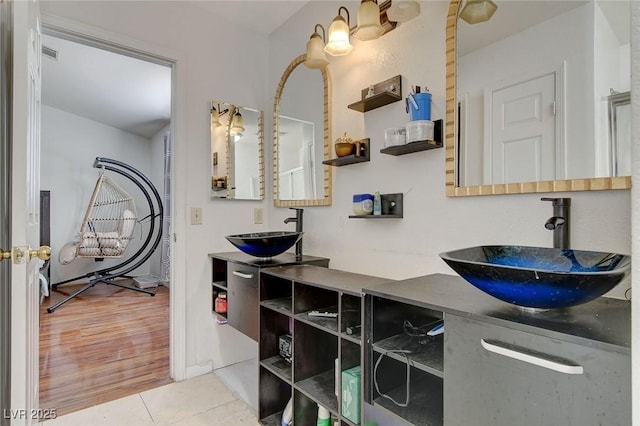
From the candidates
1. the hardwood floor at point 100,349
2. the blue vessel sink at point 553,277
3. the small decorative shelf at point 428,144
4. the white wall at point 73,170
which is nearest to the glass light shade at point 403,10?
the small decorative shelf at point 428,144

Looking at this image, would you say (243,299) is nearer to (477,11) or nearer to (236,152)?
(236,152)

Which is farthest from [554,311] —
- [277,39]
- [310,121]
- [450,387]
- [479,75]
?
[277,39]

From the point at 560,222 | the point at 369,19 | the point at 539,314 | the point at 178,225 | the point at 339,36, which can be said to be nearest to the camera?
the point at 539,314

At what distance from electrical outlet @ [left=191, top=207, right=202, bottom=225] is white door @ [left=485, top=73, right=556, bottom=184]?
1.82 meters

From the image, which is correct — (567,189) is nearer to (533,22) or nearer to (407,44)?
(533,22)

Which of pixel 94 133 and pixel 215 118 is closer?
pixel 215 118

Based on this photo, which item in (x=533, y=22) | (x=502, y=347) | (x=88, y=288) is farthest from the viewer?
(x=88, y=288)

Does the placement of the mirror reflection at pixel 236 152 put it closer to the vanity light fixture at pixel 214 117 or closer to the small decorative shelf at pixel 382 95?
the vanity light fixture at pixel 214 117

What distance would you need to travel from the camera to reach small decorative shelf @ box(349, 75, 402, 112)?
162cm

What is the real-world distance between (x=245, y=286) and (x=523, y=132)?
153cm

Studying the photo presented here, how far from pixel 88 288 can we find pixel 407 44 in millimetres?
4799

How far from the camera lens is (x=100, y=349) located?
9.11ft

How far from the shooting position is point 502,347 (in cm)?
80

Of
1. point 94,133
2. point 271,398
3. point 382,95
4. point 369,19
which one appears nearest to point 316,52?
point 369,19
